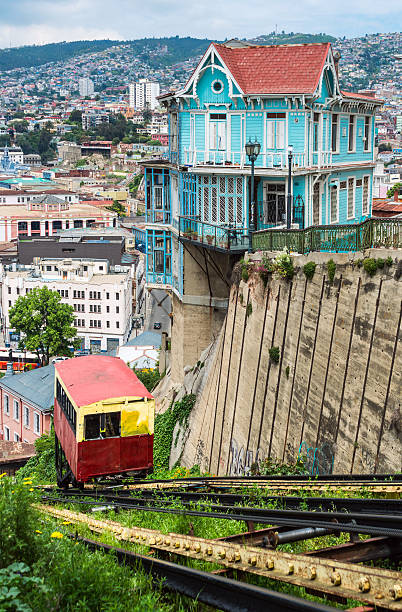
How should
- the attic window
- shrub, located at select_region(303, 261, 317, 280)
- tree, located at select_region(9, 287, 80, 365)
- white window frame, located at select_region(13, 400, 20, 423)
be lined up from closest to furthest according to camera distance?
shrub, located at select_region(303, 261, 317, 280), the attic window, white window frame, located at select_region(13, 400, 20, 423), tree, located at select_region(9, 287, 80, 365)

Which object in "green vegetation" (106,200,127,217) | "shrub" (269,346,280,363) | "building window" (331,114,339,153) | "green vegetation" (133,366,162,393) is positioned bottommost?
"green vegetation" (133,366,162,393)

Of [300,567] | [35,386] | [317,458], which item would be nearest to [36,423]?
[35,386]

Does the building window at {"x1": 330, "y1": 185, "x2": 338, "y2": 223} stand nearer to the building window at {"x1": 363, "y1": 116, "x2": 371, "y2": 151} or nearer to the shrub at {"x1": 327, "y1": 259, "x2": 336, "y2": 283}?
the building window at {"x1": 363, "y1": 116, "x2": 371, "y2": 151}

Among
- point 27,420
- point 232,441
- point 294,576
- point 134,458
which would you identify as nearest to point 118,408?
point 134,458

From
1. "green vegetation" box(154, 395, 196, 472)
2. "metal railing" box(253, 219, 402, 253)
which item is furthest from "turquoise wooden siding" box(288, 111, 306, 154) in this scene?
"green vegetation" box(154, 395, 196, 472)

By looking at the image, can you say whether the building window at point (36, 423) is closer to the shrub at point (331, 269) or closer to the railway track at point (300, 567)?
the shrub at point (331, 269)

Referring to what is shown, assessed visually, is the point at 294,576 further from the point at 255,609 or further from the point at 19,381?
the point at 19,381
